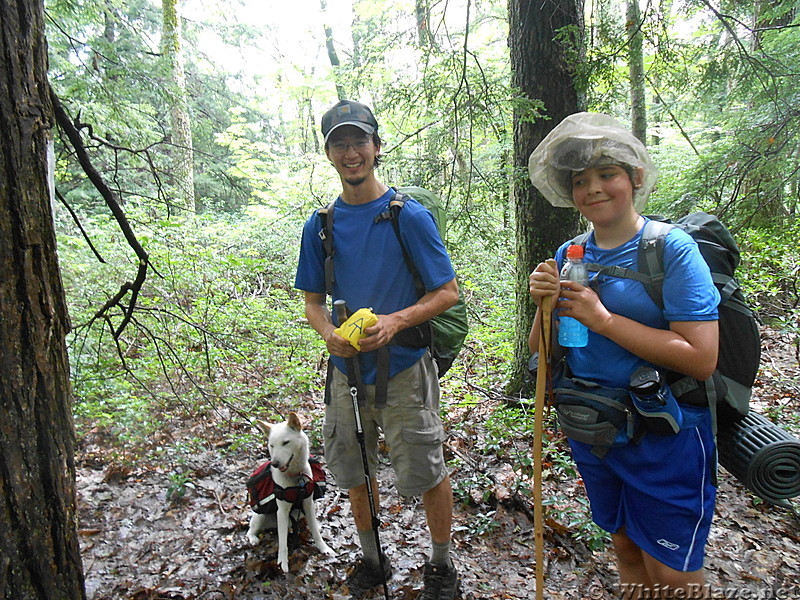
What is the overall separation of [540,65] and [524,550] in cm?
394

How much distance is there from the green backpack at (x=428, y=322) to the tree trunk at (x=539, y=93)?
4.85ft

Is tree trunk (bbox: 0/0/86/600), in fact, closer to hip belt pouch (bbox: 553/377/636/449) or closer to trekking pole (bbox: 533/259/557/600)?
trekking pole (bbox: 533/259/557/600)

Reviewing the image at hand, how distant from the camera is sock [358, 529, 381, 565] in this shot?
9.77 feet

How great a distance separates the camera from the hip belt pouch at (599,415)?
1.83m

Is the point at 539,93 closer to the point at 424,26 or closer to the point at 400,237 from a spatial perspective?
the point at 424,26

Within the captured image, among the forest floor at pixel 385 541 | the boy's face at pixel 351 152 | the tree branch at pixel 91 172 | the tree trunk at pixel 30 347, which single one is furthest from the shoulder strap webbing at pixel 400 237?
the forest floor at pixel 385 541

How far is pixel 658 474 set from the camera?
180 cm

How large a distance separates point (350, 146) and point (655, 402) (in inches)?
77.8

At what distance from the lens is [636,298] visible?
179cm

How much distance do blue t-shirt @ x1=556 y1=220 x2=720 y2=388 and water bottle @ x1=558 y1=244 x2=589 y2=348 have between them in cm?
4

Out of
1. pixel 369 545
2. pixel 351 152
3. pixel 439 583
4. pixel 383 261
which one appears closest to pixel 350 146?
pixel 351 152

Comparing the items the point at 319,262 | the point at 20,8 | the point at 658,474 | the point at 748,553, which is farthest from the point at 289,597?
the point at 20,8

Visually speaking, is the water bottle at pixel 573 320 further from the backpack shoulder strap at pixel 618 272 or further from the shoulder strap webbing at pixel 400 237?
Answer: the shoulder strap webbing at pixel 400 237

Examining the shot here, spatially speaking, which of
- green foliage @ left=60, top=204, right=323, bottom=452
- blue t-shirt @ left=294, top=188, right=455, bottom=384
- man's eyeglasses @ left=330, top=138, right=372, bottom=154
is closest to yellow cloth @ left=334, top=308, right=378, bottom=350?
blue t-shirt @ left=294, top=188, right=455, bottom=384
